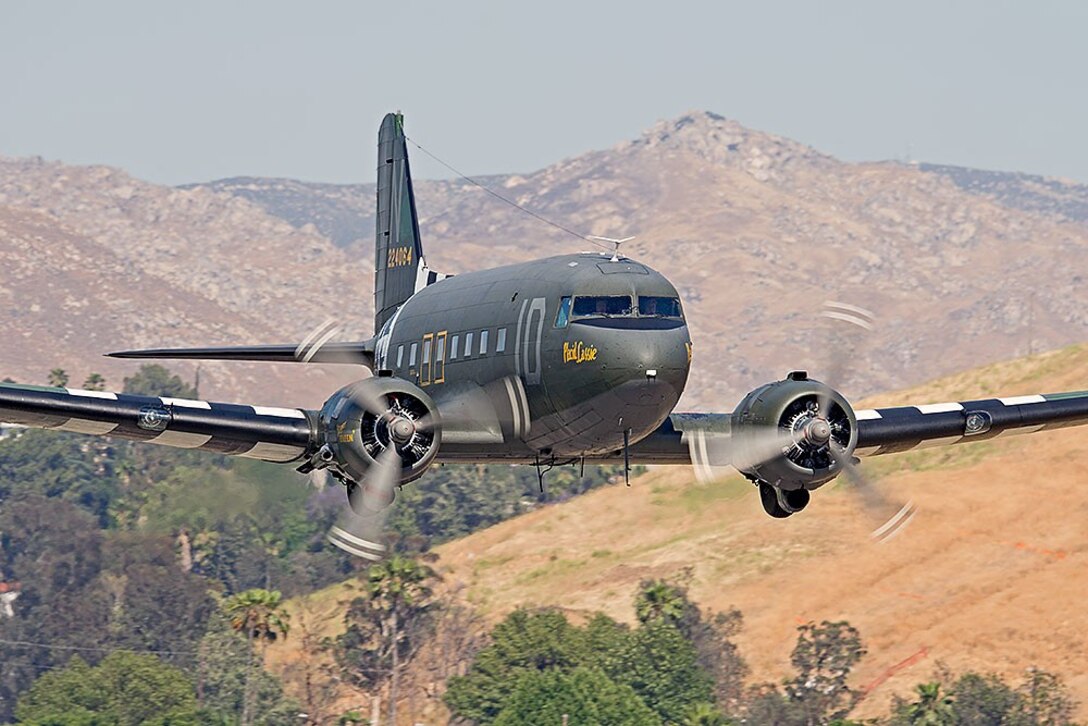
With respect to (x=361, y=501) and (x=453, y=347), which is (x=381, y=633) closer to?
(x=453, y=347)

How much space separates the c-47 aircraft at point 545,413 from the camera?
101 feet

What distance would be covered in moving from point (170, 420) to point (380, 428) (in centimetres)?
393

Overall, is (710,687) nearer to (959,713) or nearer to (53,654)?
(959,713)

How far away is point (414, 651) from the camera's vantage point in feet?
442

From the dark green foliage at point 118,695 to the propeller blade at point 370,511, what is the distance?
9115cm

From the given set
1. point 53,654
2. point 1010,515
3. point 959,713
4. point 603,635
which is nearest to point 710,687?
point 603,635

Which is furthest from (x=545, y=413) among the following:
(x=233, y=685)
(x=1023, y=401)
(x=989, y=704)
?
(x=233, y=685)

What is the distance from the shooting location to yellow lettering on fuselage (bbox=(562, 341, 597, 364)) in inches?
1207

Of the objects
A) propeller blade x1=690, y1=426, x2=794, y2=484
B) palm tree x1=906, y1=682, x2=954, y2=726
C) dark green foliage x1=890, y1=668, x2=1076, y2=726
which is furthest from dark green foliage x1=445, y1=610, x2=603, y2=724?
propeller blade x1=690, y1=426, x2=794, y2=484

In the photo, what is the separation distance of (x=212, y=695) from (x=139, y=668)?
1081 centimetres

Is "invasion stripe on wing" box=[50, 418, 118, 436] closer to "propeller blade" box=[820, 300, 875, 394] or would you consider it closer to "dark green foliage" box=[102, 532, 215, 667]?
"propeller blade" box=[820, 300, 875, 394]

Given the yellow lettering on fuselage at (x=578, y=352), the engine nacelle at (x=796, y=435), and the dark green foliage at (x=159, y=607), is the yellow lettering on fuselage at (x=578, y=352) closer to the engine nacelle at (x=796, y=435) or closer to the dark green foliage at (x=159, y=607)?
the engine nacelle at (x=796, y=435)

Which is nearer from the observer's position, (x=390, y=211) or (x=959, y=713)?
(x=390, y=211)

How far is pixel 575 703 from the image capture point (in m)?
115
